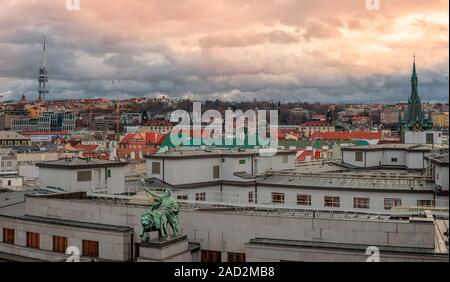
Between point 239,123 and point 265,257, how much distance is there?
4130 inches

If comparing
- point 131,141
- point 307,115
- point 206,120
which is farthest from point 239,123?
point 307,115

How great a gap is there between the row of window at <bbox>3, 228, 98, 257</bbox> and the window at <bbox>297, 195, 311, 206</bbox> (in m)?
15.9

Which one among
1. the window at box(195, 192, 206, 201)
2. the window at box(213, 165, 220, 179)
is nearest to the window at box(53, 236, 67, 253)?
the window at box(195, 192, 206, 201)

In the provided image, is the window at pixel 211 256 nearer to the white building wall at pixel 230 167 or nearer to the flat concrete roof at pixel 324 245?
the flat concrete roof at pixel 324 245

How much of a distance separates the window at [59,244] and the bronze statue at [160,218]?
5023mm

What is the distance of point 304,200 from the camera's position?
33.0m

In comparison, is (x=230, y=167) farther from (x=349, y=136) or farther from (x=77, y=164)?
(x=349, y=136)

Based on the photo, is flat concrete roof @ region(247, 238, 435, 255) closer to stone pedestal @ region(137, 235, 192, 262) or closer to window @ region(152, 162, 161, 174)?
stone pedestal @ region(137, 235, 192, 262)

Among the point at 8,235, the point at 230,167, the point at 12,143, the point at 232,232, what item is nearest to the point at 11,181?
the point at 230,167

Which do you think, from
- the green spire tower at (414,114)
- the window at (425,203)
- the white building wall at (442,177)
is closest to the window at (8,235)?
the white building wall at (442,177)

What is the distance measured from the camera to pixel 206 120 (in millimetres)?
133500

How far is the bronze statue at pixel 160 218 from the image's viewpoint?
17.2 metres
